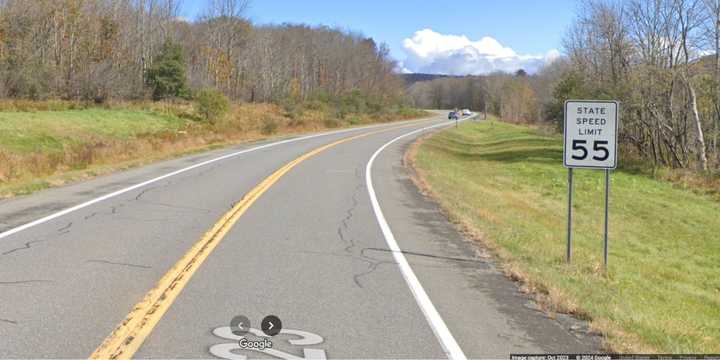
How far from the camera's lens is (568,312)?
6.48 m

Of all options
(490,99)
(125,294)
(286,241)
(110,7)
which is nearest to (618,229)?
(286,241)

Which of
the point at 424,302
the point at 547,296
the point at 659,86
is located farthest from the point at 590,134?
the point at 659,86

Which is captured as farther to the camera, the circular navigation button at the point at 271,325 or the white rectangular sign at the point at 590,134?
the white rectangular sign at the point at 590,134

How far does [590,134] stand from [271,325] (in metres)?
5.78

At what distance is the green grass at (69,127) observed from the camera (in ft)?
102

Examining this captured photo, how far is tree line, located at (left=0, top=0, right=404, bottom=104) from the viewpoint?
53.3 meters

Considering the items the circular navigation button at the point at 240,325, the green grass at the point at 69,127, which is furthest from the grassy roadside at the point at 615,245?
the green grass at the point at 69,127

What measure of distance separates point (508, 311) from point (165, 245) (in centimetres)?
497

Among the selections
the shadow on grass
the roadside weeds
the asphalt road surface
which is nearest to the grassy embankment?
the asphalt road surface

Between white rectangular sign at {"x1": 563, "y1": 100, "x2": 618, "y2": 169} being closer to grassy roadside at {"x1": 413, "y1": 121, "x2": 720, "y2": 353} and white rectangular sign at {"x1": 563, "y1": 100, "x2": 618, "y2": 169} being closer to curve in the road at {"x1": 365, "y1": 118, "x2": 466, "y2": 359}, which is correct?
grassy roadside at {"x1": 413, "y1": 121, "x2": 720, "y2": 353}

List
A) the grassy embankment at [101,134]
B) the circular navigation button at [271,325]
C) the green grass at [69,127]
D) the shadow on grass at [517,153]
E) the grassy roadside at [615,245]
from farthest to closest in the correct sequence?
the shadow on grass at [517,153], the green grass at [69,127], the grassy embankment at [101,134], the grassy roadside at [615,245], the circular navigation button at [271,325]

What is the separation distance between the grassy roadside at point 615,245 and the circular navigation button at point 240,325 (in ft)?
10.3

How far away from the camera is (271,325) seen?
5648 millimetres

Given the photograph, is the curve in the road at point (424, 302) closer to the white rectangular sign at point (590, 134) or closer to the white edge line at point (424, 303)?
the white edge line at point (424, 303)
